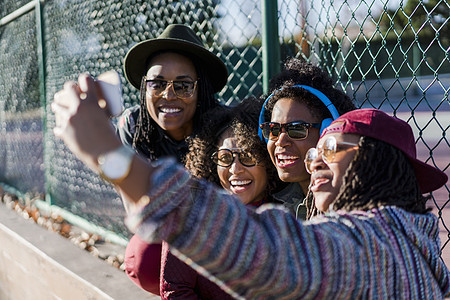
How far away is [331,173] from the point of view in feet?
4.34

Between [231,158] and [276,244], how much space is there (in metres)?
1.07

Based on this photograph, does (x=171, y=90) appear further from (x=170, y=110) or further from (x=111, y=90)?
(x=111, y=90)

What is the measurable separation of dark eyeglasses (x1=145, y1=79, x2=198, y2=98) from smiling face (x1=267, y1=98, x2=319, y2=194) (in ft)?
3.02

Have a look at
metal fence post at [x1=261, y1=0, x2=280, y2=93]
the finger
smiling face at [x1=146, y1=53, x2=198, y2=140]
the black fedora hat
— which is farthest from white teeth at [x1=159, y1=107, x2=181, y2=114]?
the finger

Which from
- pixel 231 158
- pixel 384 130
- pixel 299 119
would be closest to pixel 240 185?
pixel 231 158

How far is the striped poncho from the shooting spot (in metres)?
1.00

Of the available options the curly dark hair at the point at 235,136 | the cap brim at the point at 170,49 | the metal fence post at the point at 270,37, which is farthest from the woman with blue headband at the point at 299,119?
the cap brim at the point at 170,49

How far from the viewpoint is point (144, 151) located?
2812 millimetres

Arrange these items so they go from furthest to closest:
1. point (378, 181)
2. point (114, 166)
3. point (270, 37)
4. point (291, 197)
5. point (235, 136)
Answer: point (270, 37), point (235, 136), point (291, 197), point (378, 181), point (114, 166)

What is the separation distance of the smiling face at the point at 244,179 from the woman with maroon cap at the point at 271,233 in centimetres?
85

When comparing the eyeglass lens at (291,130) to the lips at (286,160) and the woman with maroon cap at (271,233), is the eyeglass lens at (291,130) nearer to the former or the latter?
the lips at (286,160)

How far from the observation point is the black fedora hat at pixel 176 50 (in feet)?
9.00

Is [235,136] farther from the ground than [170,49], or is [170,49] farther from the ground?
[170,49]

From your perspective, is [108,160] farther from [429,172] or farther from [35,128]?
[35,128]
